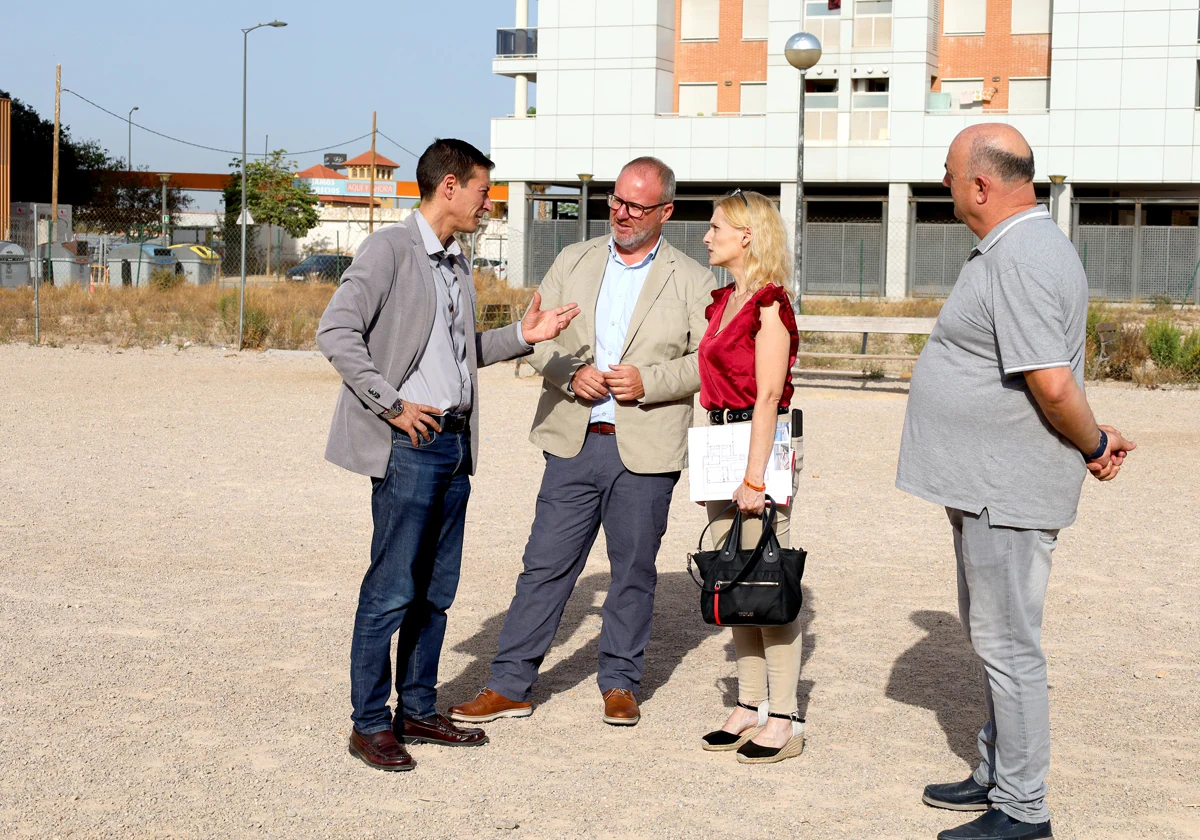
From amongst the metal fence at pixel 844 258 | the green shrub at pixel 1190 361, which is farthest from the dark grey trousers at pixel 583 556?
the metal fence at pixel 844 258

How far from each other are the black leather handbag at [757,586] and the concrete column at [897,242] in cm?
3537

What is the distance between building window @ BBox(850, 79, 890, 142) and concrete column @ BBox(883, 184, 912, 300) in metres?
1.69

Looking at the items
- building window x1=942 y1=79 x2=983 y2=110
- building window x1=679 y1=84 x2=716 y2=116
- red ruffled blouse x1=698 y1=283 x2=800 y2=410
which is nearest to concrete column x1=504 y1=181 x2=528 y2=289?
building window x1=679 y1=84 x2=716 y2=116

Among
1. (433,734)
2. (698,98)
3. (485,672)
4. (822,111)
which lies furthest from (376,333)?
(698,98)

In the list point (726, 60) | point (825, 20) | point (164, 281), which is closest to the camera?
point (164, 281)

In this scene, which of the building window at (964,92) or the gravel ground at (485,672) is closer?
the gravel ground at (485,672)

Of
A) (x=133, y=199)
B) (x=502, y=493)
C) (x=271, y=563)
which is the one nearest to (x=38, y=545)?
(x=271, y=563)

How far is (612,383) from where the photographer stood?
4.96m

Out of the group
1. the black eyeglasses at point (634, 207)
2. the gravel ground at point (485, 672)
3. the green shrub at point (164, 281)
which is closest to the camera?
the gravel ground at point (485, 672)

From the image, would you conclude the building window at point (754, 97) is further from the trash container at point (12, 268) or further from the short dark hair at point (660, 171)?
the short dark hair at point (660, 171)

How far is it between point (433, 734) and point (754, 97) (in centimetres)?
4405

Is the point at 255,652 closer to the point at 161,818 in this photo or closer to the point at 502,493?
the point at 161,818

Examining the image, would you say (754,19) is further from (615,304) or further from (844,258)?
(615,304)

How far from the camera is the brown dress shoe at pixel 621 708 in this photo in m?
5.06
